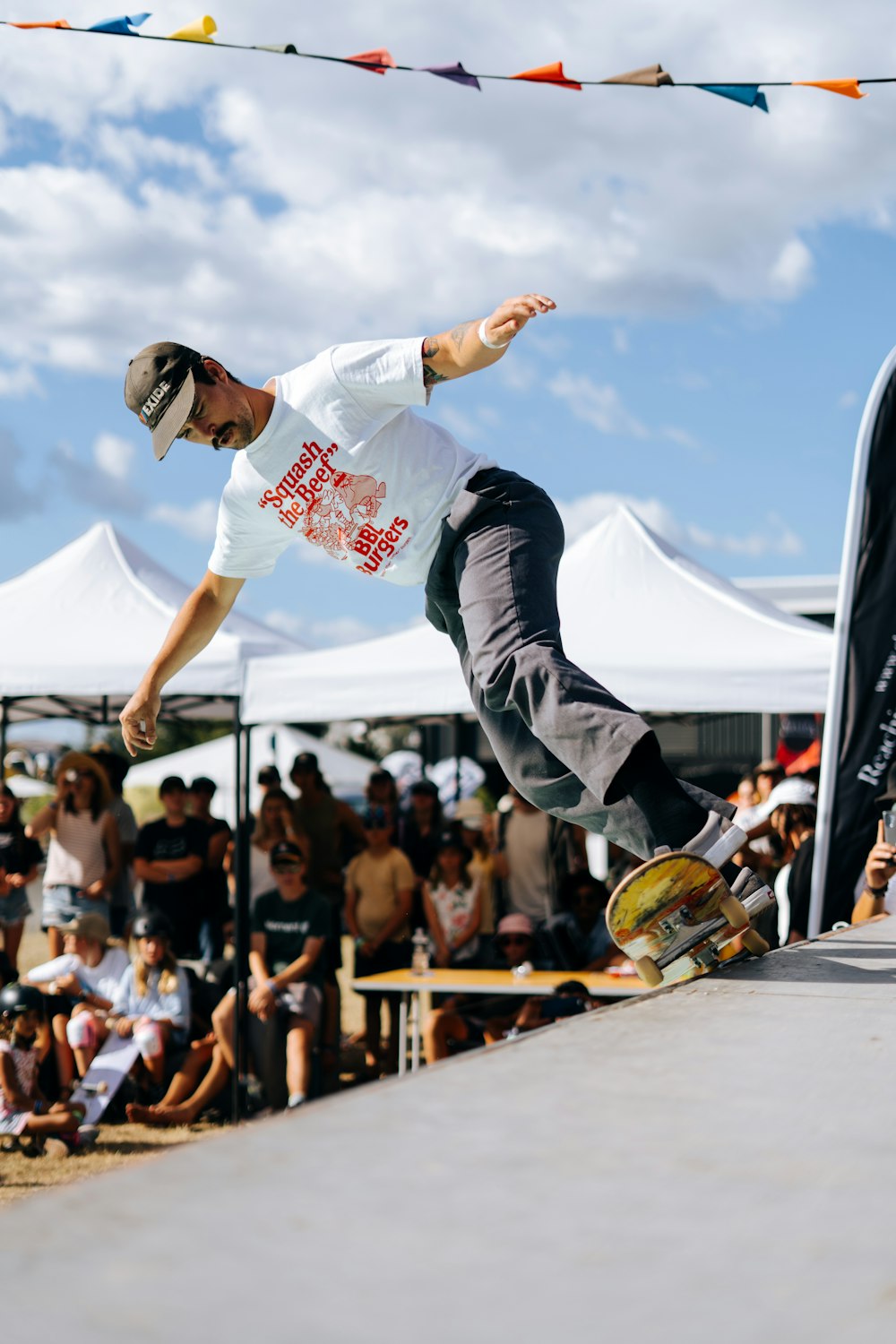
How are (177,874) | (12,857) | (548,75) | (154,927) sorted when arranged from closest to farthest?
1. (548,75)
2. (154,927)
3. (177,874)
4. (12,857)

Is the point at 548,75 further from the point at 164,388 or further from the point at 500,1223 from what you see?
the point at 500,1223

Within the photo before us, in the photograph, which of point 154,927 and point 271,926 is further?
point 271,926

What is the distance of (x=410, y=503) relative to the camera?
2.66 metres

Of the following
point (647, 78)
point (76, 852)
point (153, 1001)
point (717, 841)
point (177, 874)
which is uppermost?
point (647, 78)

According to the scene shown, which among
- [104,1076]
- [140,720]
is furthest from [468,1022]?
[140,720]

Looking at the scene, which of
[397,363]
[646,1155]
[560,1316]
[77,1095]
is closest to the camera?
[560,1316]

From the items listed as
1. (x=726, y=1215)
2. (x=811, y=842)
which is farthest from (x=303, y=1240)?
(x=811, y=842)

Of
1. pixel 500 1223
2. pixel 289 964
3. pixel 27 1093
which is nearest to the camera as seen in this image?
pixel 500 1223

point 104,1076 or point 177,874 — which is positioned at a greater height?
point 177,874

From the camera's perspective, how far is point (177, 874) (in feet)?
25.2

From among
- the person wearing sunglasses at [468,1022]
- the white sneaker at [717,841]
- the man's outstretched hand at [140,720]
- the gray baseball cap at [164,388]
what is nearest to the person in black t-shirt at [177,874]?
the person wearing sunglasses at [468,1022]

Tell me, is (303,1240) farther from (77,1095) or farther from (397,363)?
(77,1095)

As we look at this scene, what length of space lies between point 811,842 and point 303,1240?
5157 millimetres

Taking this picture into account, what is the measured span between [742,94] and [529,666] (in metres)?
2.47
